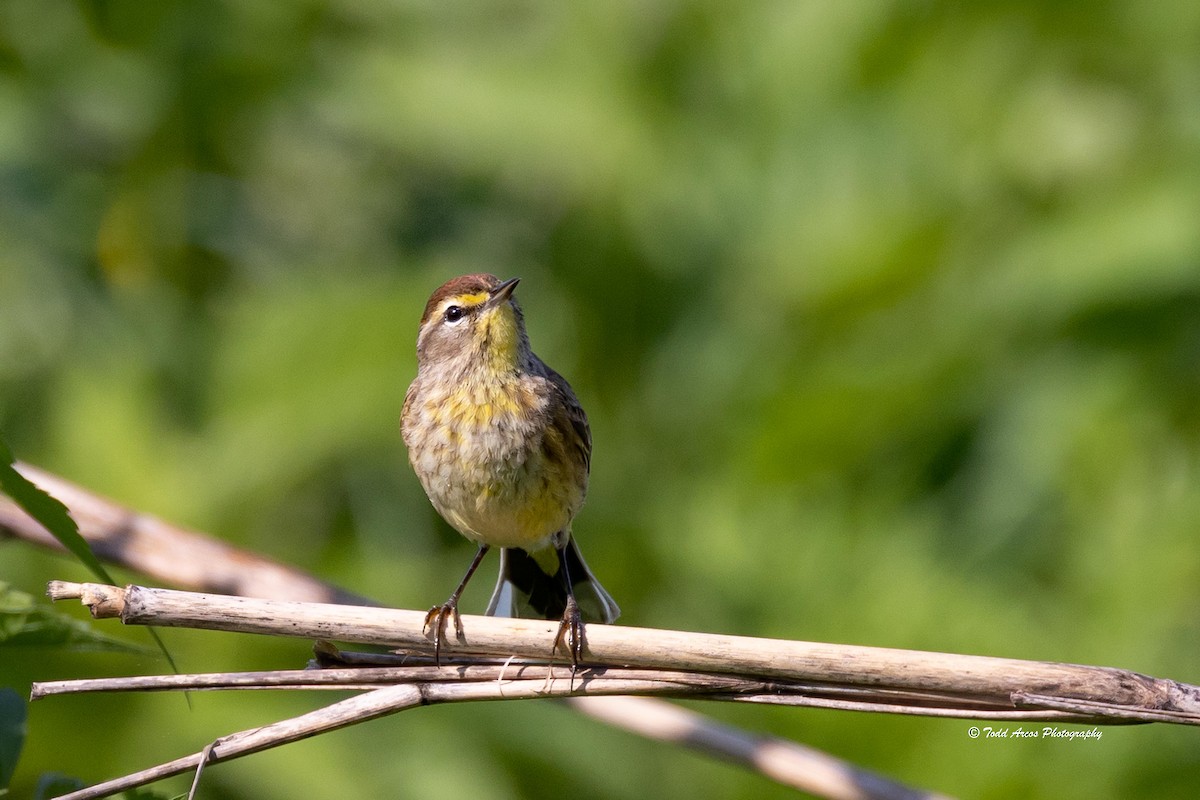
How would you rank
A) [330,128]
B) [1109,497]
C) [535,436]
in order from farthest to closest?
1. [330,128]
2. [1109,497]
3. [535,436]

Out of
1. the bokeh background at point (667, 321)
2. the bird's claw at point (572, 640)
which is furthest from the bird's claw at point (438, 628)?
the bokeh background at point (667, 321)

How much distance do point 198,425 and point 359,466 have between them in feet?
1.90

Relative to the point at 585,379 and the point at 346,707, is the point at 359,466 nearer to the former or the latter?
the point at 585,379

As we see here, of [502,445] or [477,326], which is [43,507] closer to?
[502,445]

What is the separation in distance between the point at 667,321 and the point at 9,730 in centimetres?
349

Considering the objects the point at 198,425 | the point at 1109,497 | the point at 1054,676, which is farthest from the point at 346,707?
the point at 1109,497

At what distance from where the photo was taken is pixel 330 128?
5934 mm

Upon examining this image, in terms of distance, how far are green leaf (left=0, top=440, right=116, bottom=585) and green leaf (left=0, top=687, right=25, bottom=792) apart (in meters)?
0.22

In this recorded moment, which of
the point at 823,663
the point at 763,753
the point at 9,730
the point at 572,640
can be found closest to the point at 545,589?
the point at 763,753

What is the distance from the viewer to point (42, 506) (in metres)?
1.73

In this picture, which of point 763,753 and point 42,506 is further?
point 763,753

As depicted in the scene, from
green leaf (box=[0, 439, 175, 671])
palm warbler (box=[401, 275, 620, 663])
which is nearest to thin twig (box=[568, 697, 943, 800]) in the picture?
palm warbler (box=[401, 275, 620, 663])

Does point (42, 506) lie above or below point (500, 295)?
below

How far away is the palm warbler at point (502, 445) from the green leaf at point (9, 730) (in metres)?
1.34
